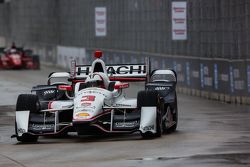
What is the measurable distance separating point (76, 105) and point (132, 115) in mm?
1008

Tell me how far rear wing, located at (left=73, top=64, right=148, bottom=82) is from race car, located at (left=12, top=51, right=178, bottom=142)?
39.3 inches

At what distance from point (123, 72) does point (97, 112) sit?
3375mm

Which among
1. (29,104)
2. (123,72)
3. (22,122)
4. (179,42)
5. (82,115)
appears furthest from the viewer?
(179,42)

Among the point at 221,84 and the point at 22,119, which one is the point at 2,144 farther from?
the point at 221,84

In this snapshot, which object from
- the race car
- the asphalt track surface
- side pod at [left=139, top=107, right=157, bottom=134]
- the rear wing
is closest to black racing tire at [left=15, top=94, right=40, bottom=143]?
the race car

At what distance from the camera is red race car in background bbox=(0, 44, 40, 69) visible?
51906 millimetres

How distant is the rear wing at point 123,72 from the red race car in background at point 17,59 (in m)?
32.1

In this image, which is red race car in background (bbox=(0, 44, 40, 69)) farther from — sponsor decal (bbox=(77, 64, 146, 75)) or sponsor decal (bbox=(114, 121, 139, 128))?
sponsor decal (bbox=(114, 121, 139, 128))

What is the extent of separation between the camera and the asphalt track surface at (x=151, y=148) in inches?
522

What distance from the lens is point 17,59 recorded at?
51.9m

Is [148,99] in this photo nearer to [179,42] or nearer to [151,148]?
[151,148]

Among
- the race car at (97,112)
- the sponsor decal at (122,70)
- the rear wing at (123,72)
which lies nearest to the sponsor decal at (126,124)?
the race car at (97,112)

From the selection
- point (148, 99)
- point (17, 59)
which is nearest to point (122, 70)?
point (148, 99)

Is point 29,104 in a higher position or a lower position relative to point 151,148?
higher
